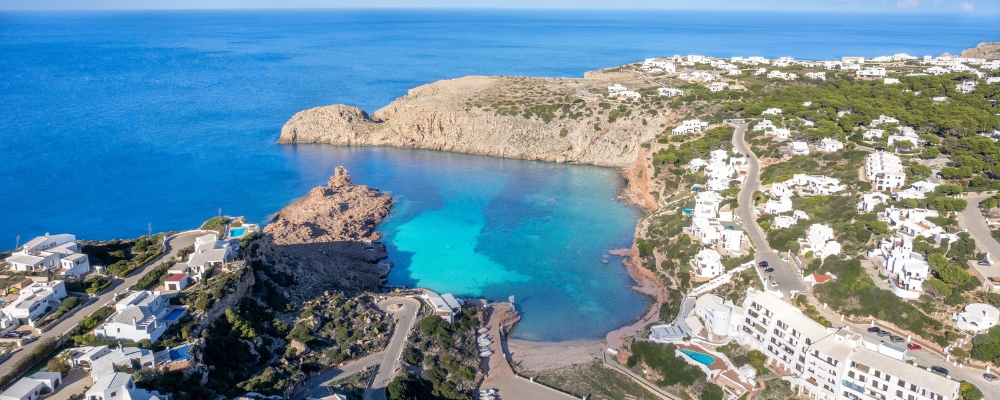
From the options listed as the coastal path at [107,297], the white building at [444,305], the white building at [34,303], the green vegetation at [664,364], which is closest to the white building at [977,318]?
the green vegetation at [664,364]

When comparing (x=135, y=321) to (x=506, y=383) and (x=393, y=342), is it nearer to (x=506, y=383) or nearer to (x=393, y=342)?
(x=393, y=342)

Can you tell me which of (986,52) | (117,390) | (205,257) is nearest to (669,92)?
(205,257)

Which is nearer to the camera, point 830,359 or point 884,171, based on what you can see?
point 830,359

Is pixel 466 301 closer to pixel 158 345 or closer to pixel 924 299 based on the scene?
pixel 158 345

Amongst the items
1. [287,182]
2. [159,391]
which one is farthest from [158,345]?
[287,182]

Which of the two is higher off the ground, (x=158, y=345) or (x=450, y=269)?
(x=158, y=345)

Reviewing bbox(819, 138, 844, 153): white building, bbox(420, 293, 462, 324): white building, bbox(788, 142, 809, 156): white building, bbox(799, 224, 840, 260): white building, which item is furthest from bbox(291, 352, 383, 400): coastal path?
bbox(819, 138, 844, 153): white building
